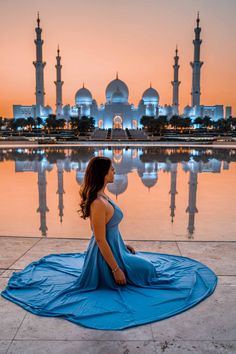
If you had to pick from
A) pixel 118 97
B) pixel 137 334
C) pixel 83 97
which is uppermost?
pixel 83 97

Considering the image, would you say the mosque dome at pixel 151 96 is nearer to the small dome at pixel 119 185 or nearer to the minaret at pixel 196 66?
the minaret at pixel 196 66

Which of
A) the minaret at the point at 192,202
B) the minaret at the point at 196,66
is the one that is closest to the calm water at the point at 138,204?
the minaret at the point at 192,202

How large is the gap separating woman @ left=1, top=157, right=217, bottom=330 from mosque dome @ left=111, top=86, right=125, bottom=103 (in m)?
69.7

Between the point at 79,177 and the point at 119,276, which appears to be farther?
the point at 79,177

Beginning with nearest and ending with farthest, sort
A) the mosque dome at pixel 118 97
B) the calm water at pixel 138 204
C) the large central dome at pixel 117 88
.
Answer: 1. the calm water at pixel 138 204
2. the mosque dome at pixel 118 97
3. the large central dome at pixel 117 88

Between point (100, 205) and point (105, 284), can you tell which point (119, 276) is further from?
point (100, 205)

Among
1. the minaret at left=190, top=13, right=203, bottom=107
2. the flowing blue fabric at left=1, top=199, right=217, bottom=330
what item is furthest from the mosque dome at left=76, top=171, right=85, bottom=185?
the minaret at left=190, top=13, right=203, bottom=107

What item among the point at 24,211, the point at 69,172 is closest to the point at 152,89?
the point at 69,172

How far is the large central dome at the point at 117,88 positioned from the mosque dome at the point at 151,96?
17.6 feet

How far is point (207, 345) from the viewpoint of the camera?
2398mm

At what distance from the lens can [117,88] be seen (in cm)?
7238

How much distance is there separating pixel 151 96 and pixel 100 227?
250ft

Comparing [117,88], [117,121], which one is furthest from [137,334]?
[117,121]

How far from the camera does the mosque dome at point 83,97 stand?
253 ft
